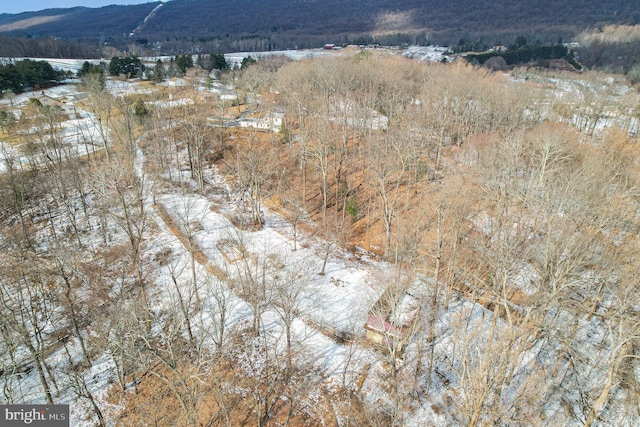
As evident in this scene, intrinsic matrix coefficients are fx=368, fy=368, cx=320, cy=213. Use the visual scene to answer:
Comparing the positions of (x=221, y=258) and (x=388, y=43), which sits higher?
(x=388, y=43)

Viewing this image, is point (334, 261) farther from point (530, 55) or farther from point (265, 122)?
point (530, 55)

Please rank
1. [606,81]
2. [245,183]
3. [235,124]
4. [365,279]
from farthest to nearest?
[606,81] → [235,124] → [245,183] → [365,279]

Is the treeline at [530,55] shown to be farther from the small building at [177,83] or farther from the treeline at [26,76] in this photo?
the treeline at [26,76]

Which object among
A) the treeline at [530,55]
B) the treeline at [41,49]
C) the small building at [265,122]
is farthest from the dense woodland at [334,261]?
the treeline at [41,49]

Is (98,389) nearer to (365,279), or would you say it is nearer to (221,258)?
(221,258)

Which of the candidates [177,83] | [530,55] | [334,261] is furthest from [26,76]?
[530,55]

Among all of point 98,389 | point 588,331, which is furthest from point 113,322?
point 588,331
